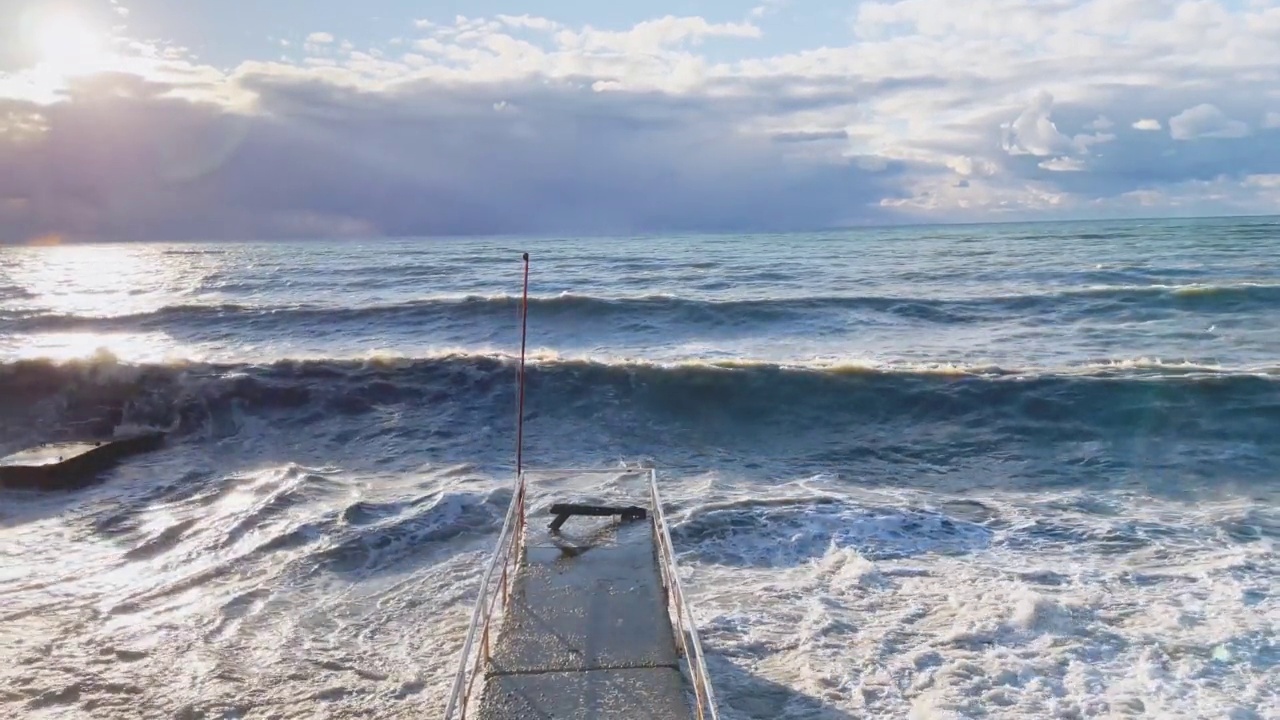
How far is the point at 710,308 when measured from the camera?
30688 millimetres

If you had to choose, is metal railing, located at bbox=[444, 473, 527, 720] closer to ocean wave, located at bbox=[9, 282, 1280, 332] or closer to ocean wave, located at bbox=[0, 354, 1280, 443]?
ocean wave, located at bbox=[0, 354, 1280, 443]

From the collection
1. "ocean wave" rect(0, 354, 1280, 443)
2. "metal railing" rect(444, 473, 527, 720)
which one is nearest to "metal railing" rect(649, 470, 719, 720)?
"metal railing" rect(444, 473, 527, 720)

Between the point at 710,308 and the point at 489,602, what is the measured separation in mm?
22741

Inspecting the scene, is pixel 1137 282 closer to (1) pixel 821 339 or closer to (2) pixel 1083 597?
(1) pixel 821 339

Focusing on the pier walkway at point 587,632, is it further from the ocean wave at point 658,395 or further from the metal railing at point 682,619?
the ocean wave at point 658,395

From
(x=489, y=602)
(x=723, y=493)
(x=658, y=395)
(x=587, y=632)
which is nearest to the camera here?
(x=587, y=632)

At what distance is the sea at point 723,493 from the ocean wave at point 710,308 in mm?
197

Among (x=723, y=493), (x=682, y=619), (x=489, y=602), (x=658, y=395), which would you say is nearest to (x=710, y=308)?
(x=658, y=395)

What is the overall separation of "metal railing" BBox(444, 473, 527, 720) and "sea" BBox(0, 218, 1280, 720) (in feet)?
2.07

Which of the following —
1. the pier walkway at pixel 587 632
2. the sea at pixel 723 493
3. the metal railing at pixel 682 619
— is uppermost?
the metal railing at pixel 682 619

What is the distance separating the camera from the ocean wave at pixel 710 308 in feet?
97.1

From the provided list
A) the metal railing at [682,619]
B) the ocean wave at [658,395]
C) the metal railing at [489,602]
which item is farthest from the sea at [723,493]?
the metal railing at [682,619]

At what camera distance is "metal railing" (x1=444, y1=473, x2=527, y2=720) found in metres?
5.56

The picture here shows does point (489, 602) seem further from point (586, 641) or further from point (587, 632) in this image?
point (586, 641)
